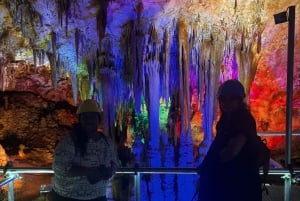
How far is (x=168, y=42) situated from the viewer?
616 centimetres

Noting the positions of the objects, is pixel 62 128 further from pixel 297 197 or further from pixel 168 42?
pixel 297 197

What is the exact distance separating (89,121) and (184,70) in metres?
4.11

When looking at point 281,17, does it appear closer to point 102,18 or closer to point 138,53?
point 102,18

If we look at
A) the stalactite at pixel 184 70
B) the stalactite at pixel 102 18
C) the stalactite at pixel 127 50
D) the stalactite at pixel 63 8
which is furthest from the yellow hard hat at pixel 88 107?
the stalactite at pixel 184 70

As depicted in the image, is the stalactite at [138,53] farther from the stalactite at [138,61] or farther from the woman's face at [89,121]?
the woman's face at [89,121]

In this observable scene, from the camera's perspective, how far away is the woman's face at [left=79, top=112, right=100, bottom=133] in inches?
101

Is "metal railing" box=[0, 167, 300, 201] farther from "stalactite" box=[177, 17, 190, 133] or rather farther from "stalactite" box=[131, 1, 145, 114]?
"stalactite" box=[177, 17, 190, 133]

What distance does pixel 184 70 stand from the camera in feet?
21.3

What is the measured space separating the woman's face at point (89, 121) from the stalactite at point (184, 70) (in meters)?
3.51

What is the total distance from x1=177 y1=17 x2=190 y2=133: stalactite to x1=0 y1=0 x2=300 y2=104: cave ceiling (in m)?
0.04

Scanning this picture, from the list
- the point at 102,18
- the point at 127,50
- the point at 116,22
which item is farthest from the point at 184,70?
the point at 102,18

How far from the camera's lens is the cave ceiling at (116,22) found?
17.5 ft

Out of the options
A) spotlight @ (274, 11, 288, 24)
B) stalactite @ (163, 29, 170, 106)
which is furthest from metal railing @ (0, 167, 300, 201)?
stalactite @ (163, 29, 170, 106)

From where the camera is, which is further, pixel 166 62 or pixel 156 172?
pixel 166 62
